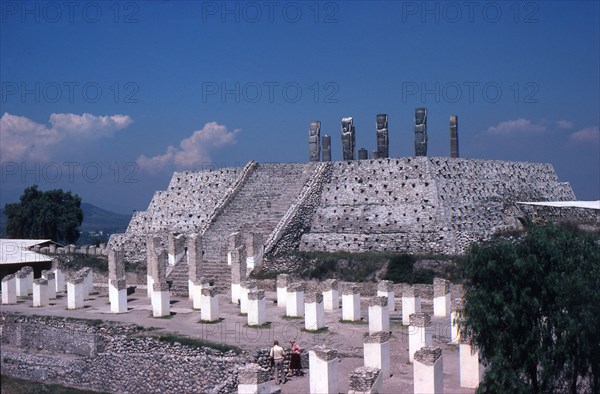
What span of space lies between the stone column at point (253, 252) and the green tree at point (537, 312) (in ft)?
59.2

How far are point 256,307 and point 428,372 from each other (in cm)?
929

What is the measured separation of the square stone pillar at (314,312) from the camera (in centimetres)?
2138

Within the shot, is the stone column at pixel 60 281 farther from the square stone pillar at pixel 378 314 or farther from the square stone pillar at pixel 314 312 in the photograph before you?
the square stone pillar at pixel 378 314

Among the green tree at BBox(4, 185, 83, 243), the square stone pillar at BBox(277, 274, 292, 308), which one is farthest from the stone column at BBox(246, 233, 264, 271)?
the green tree at BBox(4, 185, 83, 243)

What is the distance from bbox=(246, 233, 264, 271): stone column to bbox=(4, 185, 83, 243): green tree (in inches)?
1106

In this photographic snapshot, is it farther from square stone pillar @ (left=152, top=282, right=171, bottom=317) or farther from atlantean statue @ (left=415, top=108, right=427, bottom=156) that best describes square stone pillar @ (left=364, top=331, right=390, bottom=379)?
atlantean statue @ (left=415, top=108, right=427, bottom=156)

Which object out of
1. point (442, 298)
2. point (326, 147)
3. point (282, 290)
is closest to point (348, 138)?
point (326, 147)

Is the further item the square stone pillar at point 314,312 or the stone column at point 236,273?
the stone column at point 236,273

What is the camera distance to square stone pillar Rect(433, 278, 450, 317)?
23312mm

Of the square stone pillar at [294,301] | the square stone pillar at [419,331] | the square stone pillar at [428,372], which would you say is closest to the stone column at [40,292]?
the square stone pillar at [294,301]

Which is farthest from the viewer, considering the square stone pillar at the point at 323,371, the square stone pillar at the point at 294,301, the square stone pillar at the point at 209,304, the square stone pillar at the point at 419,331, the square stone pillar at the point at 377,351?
the square stone pillar at the point at 294,301

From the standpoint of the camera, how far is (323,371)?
15195 mm

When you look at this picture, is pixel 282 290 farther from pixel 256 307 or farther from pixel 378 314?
pixel 378 314

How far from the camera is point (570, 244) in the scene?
42.5ft
